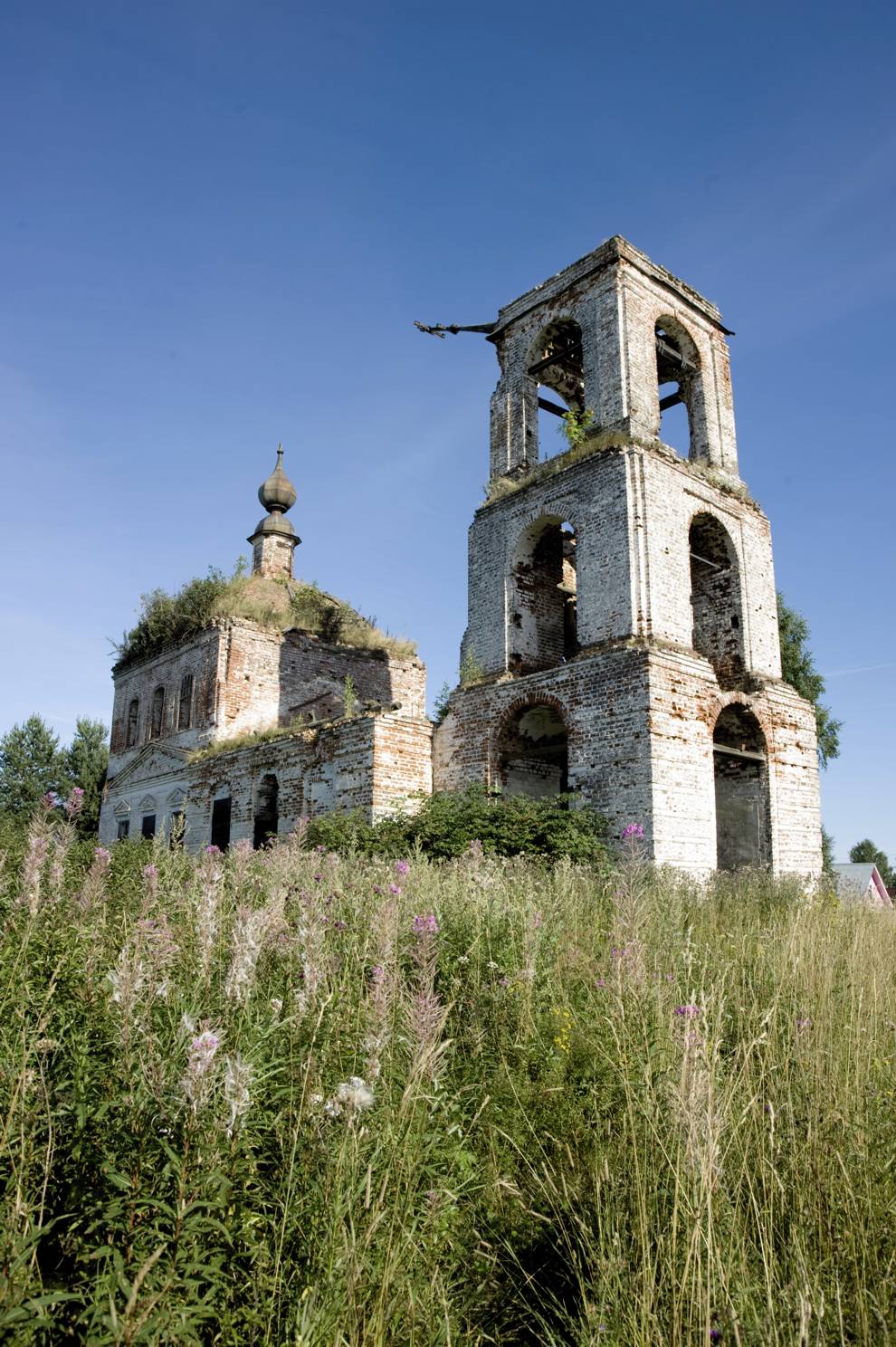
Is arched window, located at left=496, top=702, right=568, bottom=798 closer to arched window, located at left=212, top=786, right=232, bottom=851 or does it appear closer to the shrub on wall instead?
the shrub on wall

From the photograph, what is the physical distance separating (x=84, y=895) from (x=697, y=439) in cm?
1504

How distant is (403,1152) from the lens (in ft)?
6.84

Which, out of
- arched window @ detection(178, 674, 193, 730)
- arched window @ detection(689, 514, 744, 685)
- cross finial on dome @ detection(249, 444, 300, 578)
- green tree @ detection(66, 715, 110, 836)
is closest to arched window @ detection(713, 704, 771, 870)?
arched window @ detection(689, 514, 744, 685)

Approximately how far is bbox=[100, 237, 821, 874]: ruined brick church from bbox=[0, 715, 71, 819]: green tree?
21.3 meters

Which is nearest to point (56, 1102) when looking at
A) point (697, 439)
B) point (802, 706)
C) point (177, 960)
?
point (177, 960)

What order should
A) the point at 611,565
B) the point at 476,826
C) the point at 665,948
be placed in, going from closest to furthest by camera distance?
the point at 665,948 < the point at 476,826 < the point at 611,565

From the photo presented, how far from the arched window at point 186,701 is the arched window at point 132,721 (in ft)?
9.46

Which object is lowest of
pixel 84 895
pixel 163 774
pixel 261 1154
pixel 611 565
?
pixel 261 1154

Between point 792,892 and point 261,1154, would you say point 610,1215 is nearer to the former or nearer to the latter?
point 261,1154

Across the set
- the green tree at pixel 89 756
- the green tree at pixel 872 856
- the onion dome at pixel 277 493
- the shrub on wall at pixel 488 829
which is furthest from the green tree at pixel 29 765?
the green tree at pixel 872 856

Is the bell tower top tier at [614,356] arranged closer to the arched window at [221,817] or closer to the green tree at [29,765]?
the arched window at [221,817]

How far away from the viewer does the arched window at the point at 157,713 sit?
80.4 feet

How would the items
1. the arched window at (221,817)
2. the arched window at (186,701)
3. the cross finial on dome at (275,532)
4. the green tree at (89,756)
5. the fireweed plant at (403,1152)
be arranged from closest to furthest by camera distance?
1. the fireweed plant at (403,1152)
2. the arched window at (221,817)
3. the arched window at (186,701)
4. the cross finial on dome at (275,532)
5. the green tree at (89,756)

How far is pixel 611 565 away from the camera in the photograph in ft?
42.8
